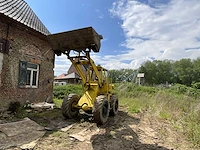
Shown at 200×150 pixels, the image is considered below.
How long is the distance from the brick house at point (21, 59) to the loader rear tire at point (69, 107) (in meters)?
3.17

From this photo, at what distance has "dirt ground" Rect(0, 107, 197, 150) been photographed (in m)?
4.14

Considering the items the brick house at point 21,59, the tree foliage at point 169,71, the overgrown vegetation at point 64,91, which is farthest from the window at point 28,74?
the tree foliage at point 169,71

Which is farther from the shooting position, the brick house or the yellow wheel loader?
the brick house

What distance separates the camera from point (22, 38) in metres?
Answer: 8.32

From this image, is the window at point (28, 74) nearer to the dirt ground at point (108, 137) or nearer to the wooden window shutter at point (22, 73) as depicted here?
the wooden window shutter at point (22, 73)

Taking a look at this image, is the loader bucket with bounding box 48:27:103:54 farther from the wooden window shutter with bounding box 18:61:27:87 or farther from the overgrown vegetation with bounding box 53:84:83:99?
the overgrown vegetation with bounding box 53:84:83:99

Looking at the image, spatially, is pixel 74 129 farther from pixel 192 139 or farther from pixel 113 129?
pixel 192 139

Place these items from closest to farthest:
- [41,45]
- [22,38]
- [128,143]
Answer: [128,143]
[22,38]
[41,45]

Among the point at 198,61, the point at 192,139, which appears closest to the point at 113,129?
the point at 192,139

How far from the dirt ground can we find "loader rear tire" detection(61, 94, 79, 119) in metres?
0.27

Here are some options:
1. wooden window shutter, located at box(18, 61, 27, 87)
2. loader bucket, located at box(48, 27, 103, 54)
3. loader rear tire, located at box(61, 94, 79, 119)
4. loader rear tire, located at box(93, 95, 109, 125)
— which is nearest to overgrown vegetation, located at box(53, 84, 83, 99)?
wooden window shutter, located at box(18, 61, 27, 87)

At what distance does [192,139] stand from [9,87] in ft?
25.3

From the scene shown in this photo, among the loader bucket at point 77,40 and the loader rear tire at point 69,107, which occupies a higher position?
the loader bucket at point 77,40

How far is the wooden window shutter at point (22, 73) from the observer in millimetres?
8281
